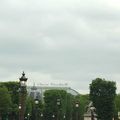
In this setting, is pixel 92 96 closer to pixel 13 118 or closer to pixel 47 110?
pixel 13 118

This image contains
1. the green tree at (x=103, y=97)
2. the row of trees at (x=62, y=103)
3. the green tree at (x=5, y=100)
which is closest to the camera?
the green tree at (x=103, y=97)

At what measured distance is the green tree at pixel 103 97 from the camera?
103312 mm

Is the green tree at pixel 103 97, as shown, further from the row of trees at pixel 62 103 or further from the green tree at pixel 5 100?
the green tree at pixel 5 100

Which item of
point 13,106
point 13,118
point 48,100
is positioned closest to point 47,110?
point 48,100

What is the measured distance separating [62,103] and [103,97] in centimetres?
4597

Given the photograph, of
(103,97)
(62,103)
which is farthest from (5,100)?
(62,103)

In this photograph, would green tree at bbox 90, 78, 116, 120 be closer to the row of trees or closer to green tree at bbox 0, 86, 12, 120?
the row of trees

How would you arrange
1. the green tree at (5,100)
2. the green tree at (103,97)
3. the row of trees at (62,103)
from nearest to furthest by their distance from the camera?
the green tree at (103,97) → the row of trees at (62,103) → the green tree at (5,100)

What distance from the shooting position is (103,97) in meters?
105

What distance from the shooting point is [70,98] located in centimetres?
16425

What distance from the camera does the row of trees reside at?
104312mm

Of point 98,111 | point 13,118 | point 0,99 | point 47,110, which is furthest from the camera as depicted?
point 47,110

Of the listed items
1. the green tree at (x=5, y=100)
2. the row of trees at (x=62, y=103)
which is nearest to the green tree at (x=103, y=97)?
the row of trees at (x=62, y=103)

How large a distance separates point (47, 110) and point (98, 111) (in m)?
47.3
